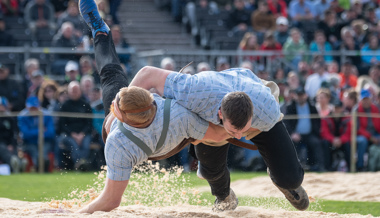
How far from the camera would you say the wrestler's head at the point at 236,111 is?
4258 millimetres

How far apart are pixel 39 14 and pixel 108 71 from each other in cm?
708

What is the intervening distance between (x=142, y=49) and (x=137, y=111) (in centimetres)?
997

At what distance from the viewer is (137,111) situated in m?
4.27

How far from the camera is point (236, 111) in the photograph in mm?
4246

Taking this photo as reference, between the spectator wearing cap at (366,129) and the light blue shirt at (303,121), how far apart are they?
0.84m

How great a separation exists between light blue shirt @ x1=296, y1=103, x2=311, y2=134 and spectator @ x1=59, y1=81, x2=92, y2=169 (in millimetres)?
3379

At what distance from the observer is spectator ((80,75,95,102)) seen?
400 inches

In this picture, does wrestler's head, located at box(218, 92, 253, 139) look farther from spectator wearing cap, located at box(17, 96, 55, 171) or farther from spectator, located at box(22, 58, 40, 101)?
spectator, located at box(22, 58, 40, 101)

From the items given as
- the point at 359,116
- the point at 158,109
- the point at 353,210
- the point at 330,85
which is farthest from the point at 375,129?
the point at 158,109

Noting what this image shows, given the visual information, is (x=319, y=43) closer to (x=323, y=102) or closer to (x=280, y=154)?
(x=323, y=102)

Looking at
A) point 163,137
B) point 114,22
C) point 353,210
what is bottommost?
point 353,210

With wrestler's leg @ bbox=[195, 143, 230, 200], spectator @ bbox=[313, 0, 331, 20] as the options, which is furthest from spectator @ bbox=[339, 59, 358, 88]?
wrestler's leg @ bbox=[195, 143, 230, 200]

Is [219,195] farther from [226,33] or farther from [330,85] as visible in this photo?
[226,33]

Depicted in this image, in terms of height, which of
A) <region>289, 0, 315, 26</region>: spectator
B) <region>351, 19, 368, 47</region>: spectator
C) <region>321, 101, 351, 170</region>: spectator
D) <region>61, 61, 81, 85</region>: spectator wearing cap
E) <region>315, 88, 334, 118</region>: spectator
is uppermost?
<region>289, 0, 315, 26</region>: spectator
